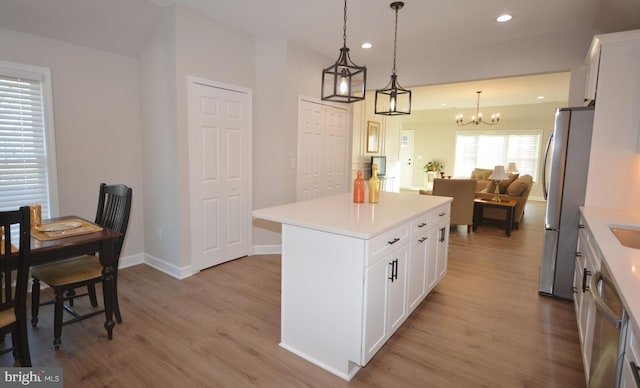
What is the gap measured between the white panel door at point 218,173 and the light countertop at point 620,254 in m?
3.32

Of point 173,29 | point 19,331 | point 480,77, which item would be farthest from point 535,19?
point 19,331

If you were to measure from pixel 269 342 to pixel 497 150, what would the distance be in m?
9.90

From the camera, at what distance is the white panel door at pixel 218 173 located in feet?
11.7

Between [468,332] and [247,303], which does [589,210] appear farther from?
[247,303]

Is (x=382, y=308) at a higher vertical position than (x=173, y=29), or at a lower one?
lower

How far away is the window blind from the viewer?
116 inches

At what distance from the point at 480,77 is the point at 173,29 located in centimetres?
355

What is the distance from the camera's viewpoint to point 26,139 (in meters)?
3.08

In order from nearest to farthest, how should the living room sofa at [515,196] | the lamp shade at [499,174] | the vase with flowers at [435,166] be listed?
the lamp shade at [499,174] < the living room sofa at [515,196] < the vase with flowers at [435,166]

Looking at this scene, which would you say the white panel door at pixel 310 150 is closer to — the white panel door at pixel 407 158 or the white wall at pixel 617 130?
the white wall at pixel 617 130

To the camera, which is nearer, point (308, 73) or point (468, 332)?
point (468, 332)

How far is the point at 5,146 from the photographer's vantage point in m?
2.96

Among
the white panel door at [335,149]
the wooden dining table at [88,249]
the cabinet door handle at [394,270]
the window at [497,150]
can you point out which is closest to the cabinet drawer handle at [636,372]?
the cabinet door handle at [394,270]

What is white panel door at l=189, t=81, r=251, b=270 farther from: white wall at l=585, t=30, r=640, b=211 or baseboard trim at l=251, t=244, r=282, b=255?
white wall at l=585, t=30, r=640, b=211
